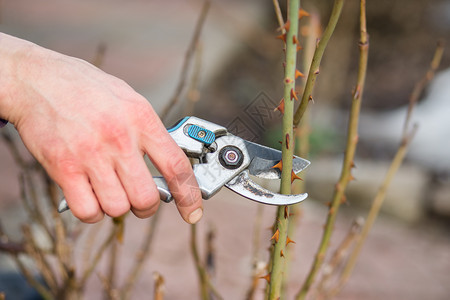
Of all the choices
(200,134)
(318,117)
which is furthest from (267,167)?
(318,117)

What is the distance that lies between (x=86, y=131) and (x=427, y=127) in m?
3.41

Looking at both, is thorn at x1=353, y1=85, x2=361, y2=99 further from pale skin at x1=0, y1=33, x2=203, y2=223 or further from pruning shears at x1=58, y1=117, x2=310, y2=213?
pale skin at x1=0, y1=33, x2=203, y2=223

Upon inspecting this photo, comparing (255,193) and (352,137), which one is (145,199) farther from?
(352,137)

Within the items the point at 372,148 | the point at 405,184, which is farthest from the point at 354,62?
the point at 405,184

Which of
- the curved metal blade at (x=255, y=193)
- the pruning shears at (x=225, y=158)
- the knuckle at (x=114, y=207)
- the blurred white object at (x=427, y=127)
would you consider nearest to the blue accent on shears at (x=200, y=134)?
the pruning shears at (x=225, y=158)

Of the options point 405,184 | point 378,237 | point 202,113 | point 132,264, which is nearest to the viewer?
point 132,264

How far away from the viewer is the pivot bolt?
112cm

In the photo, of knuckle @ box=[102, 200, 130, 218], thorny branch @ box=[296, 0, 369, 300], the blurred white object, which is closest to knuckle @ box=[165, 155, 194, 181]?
knuckle @ box=[102, 200, 130, 218]

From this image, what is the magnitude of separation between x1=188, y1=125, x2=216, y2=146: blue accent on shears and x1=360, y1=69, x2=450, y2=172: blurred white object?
2673 mm

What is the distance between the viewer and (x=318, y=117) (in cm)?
437

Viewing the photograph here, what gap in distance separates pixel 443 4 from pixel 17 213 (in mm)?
4714

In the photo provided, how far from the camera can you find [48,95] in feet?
3.08

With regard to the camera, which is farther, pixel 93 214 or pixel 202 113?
pixel 202 113

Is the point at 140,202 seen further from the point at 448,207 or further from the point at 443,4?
the point at 443,4
